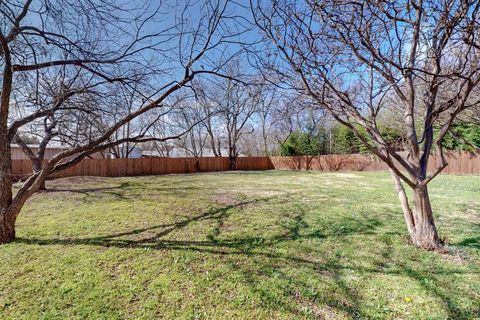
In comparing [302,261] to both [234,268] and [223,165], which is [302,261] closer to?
[234,268]

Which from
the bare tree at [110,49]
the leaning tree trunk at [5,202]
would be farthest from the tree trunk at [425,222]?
the leaning tree trunk at [5,202]

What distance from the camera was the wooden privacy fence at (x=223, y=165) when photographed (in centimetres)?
1220

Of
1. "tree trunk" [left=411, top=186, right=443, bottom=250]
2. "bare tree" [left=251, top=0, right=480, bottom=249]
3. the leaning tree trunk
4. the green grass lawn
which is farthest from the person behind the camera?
the leaning tree trunk

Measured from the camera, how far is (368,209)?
4.91 metres

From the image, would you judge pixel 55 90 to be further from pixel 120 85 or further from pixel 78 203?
pixel 78 203

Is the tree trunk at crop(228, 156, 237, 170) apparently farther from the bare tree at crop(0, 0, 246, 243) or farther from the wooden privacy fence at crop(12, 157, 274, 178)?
the bare tree at crop(0, 0, 246, 243)

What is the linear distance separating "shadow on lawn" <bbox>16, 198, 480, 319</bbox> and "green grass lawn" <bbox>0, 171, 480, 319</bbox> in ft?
0.04

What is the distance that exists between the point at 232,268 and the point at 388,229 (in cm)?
255

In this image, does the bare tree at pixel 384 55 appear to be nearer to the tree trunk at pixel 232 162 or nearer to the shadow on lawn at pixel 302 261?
the shadow on lawn at pixel 302 261

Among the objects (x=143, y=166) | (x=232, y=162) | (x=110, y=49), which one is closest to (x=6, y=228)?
(x=110, y=49)

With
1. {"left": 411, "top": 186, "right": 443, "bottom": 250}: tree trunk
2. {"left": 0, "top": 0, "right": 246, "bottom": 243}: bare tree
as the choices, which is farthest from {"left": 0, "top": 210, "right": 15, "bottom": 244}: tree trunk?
{"left": 411, "top": 186, "right": 443, "bottom": 250}: tree trunk

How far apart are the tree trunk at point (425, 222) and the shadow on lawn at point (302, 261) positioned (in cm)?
35

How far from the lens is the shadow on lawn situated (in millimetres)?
1900

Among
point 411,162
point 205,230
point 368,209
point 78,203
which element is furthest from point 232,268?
point 78,203
